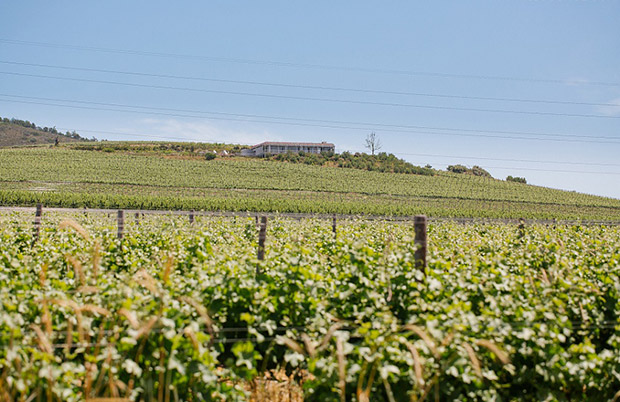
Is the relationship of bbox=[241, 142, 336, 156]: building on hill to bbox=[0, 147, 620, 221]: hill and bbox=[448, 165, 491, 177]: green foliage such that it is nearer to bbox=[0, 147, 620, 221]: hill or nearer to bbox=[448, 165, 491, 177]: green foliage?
bbox=[0, 147, 620, 221]: hill

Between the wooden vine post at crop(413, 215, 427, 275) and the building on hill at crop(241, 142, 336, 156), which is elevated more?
the building on hill at crop(241, 142, 336, 156)

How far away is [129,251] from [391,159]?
3644 inches

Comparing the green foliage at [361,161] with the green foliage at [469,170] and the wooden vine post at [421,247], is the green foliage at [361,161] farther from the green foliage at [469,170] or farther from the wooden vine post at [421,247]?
the wooden vine post at [421,247]

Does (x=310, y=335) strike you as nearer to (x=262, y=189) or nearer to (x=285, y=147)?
(x=262, y=189)

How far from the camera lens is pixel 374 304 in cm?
419

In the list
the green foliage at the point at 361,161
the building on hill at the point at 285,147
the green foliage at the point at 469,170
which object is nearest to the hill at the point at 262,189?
the green foliage at the point at 361,161

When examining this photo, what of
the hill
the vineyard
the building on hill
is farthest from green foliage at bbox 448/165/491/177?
the vineyard

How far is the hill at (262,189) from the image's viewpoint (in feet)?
142

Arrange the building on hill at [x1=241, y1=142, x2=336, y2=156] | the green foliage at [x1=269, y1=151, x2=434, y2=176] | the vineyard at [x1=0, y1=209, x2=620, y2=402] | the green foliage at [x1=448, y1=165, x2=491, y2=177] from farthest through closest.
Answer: the building on hill at [x1=241, y1=142, x2=336, y2=156] < the green foliage at [x1=448, y1=165, x2=491, y2=177] < the green foliage at [x1=269, y1=151, x2=434, y2=176] < the vineyard at [x1=0, y1=209, x2=620, y2=402]

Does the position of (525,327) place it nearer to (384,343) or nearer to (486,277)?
(486,277)

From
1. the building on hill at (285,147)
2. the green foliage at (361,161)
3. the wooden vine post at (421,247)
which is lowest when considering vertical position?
the wooden vine post at (421,247)

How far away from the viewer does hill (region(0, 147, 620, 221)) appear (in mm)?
43406

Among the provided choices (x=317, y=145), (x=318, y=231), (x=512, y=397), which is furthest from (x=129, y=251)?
(x=317, y=145)

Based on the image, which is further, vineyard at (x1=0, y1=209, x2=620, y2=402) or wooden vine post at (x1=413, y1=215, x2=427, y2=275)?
wooden vine post at (x1=413, y1=215, x2=427, y2=275)
